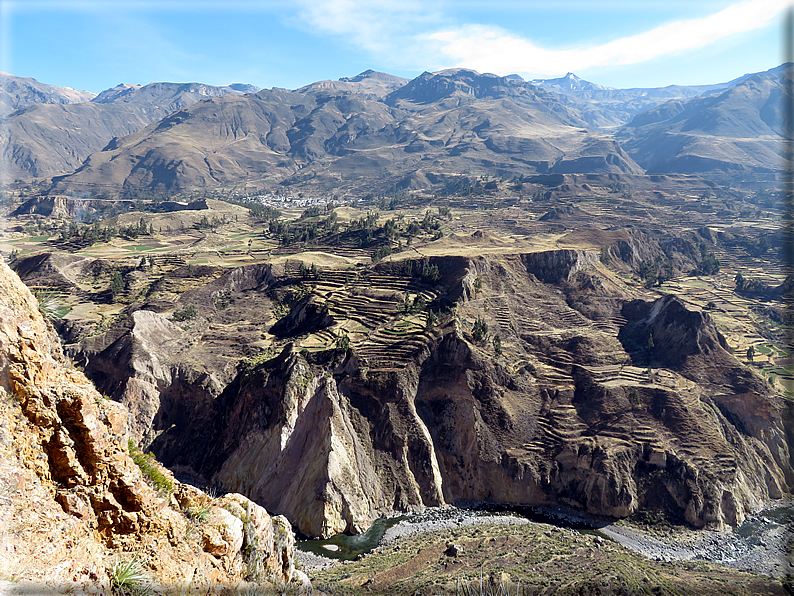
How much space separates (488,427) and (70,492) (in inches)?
1978

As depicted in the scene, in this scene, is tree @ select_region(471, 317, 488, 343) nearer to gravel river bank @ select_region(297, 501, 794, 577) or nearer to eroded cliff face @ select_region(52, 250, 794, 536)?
eroded cliff face @ select_region(52, 250, 794, 536)

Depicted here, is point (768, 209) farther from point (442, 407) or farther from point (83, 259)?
point (83, 259)

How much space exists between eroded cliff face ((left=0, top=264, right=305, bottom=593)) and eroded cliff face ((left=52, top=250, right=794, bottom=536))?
35.4 meters

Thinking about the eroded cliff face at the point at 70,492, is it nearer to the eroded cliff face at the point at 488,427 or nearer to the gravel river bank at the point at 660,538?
the gravel river bank at the point at 660,538

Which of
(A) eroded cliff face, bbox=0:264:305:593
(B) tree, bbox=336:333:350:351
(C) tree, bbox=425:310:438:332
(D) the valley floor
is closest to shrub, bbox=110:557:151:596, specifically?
(A) eroded cliff face, bbox=0:264:305:593

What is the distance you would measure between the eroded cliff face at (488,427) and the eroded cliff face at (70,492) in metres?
35.4

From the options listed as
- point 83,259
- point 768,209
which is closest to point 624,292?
point 83,259

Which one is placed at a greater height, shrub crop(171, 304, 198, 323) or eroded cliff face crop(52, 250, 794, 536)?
shrub crop(171, 304, 198, 323)

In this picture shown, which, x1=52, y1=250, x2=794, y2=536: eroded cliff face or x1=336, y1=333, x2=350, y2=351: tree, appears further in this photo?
x1=336, y1=333, x2=350, y2=351: tree

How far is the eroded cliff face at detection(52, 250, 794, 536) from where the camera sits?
49.0 m

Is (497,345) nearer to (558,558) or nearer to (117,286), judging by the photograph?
(558,558)

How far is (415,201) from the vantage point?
7510 inches

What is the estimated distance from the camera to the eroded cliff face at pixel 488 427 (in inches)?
1930

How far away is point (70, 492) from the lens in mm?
11531
